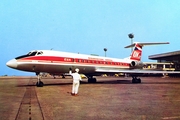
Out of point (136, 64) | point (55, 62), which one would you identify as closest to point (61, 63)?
point (55, 62)

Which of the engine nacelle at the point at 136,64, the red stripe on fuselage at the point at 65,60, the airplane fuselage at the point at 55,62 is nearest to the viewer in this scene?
the airplane fuselage at the point at 55,62

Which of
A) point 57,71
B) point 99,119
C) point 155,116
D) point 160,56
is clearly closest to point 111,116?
point 99,119

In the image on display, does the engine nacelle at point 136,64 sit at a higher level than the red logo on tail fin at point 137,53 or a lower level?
lower

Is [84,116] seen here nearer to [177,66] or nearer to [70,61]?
[70,61]

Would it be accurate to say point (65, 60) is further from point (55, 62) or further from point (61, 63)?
point (55, 62)

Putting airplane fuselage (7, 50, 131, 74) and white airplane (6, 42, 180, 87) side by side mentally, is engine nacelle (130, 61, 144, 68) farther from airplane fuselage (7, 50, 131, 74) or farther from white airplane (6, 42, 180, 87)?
airplane fuselage (7, 50, 131, 74)

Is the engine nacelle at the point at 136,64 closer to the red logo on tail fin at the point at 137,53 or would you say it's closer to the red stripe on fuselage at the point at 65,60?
the red logo on tail fin at the point at 137,53

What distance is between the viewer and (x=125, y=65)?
1182 inches

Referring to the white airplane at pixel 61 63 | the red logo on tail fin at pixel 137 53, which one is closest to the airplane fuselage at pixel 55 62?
the white airplane at pixel 61 63

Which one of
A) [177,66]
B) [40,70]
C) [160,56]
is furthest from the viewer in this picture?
[177,66]

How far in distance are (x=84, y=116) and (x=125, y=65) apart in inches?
951

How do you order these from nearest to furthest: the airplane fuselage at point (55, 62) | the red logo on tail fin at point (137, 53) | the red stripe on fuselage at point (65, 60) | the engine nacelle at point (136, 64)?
the airplane fuselage at point (55, 62)
the red stripe on fuselage at point (65, 60)
the engine nacelle at point (136, 64)
the red logo on tail fin at point (137, 53)

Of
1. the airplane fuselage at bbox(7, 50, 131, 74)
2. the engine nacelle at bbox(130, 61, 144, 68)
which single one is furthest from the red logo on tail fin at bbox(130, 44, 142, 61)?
the airplane fuselage at bbox(7, 50, 131, 74)

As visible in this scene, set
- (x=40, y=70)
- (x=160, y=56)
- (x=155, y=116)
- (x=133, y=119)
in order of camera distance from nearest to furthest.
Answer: (x=133, y=119) → (x=155, y=116) → (x=40, y=70) → (x=160, y=56)
